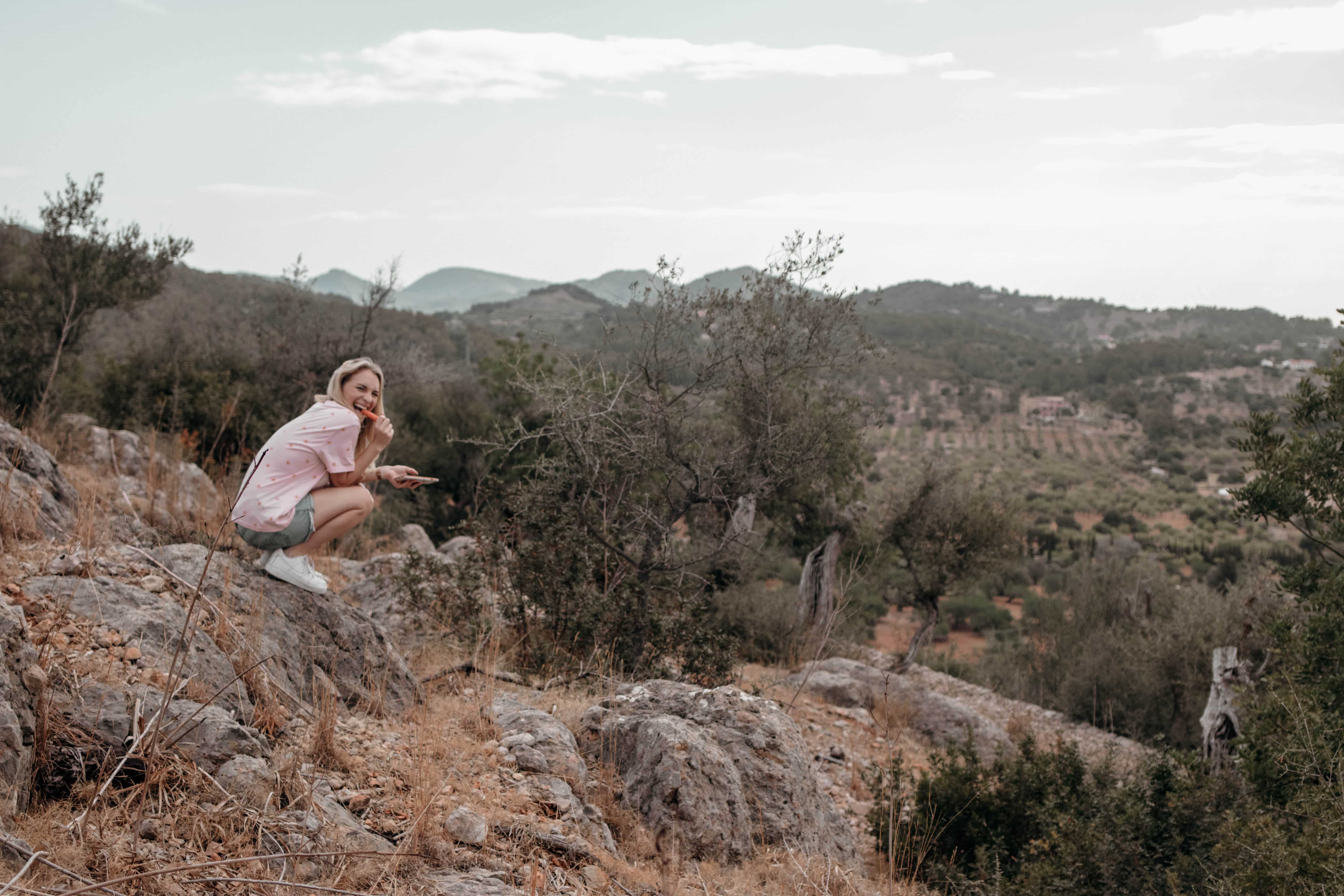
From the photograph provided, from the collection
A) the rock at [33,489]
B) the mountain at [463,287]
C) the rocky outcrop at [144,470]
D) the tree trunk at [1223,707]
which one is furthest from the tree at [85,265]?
the mountain at [463,287]

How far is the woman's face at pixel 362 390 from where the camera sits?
4797 millimetres

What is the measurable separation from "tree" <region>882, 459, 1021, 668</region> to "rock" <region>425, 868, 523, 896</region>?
1142 centimetres

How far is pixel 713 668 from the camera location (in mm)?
7184

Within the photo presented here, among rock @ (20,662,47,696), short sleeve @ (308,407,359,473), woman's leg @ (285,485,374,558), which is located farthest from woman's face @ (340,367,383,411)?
rock @ (20,662,47,696)

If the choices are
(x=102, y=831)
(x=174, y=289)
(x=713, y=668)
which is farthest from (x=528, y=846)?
(x=174, y=289)

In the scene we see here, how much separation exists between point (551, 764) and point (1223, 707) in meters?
7.89

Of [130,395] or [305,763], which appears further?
[130,395]

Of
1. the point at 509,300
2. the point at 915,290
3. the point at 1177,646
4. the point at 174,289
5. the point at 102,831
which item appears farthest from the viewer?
the point at 915,290

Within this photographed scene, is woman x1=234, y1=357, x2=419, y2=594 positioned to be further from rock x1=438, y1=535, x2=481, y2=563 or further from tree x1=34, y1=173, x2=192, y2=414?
tree x1=34, y1=173, x2=192, y2=414

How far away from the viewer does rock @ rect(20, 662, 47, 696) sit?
9.33ft

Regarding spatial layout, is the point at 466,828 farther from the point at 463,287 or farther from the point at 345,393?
the point at 463,287

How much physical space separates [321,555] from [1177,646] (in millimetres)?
10963

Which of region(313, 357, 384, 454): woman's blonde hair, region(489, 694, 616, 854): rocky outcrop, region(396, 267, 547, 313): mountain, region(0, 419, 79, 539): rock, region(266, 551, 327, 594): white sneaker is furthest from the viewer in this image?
region(396, 267, 547, 313): mountain

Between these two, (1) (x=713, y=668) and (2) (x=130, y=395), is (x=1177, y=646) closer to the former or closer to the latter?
(1) (x=713, y=668)
